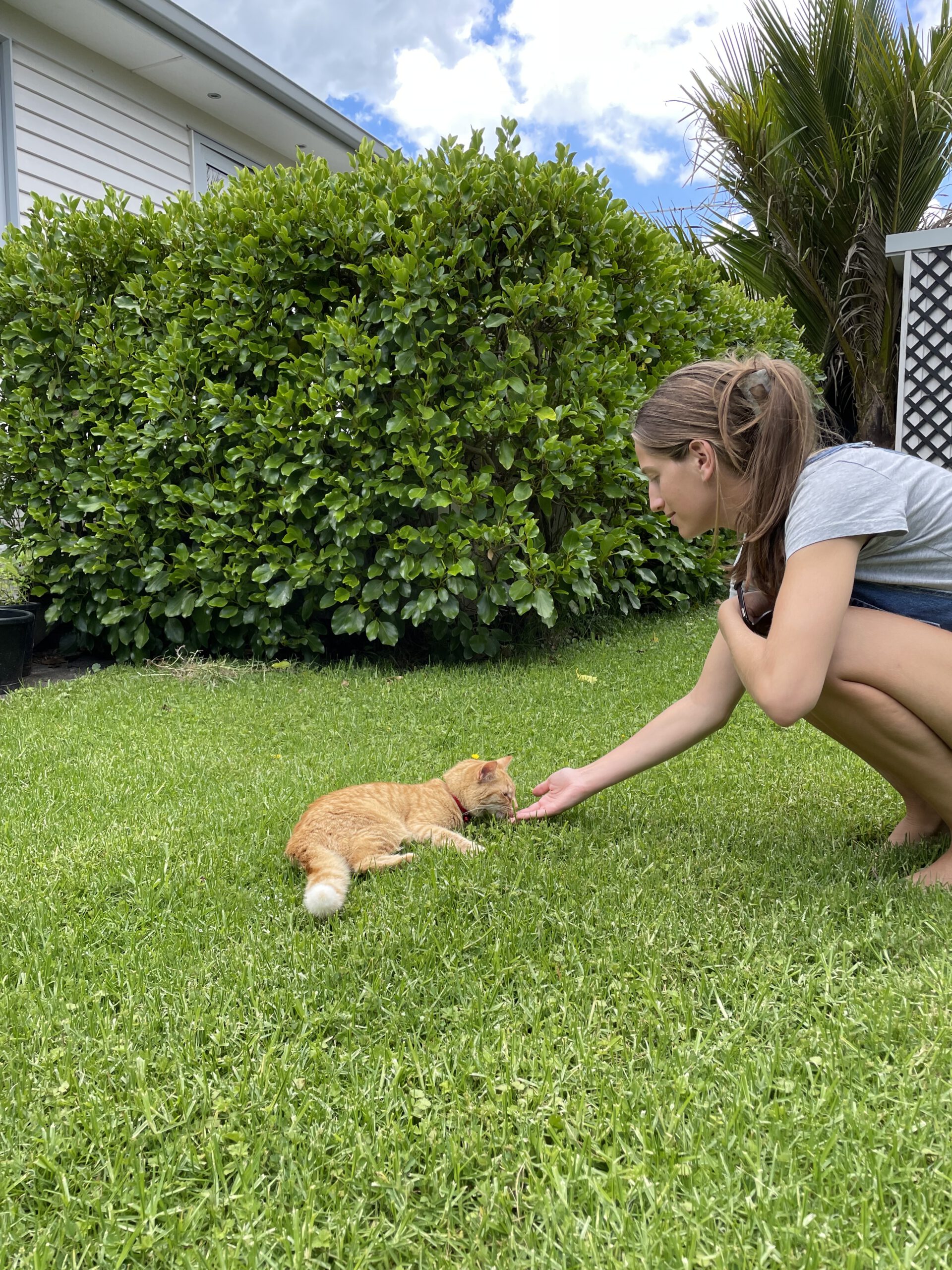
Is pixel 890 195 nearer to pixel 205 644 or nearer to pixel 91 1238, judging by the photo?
pixel 205 644

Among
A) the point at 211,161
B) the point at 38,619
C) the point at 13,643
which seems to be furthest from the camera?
the point at 211,161

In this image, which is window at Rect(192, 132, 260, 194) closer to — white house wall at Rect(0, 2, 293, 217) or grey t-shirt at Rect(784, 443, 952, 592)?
white house wall at Rect(0, 2, 293, 217)

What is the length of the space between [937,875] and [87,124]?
9.28 m

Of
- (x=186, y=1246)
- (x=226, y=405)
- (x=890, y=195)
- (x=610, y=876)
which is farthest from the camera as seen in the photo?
(x=890, y=195)

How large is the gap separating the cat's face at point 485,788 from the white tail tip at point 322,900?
0.80 metres

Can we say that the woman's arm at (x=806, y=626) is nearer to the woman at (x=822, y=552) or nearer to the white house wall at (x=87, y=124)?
the woman at (x=822, y=552)

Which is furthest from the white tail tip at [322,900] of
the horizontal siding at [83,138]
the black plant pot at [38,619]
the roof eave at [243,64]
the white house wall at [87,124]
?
the roof eave at [243,64]

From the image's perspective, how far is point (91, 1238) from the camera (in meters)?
1.45

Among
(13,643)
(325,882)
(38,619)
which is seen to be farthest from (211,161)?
(325,882)

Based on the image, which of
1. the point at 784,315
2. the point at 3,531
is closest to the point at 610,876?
the point at 3,531

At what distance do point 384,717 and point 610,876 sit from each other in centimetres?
230

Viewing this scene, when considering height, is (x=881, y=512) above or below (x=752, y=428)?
below

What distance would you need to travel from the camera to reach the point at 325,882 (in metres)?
2.46

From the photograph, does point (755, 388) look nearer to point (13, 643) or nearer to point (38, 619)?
point (13, 643)
